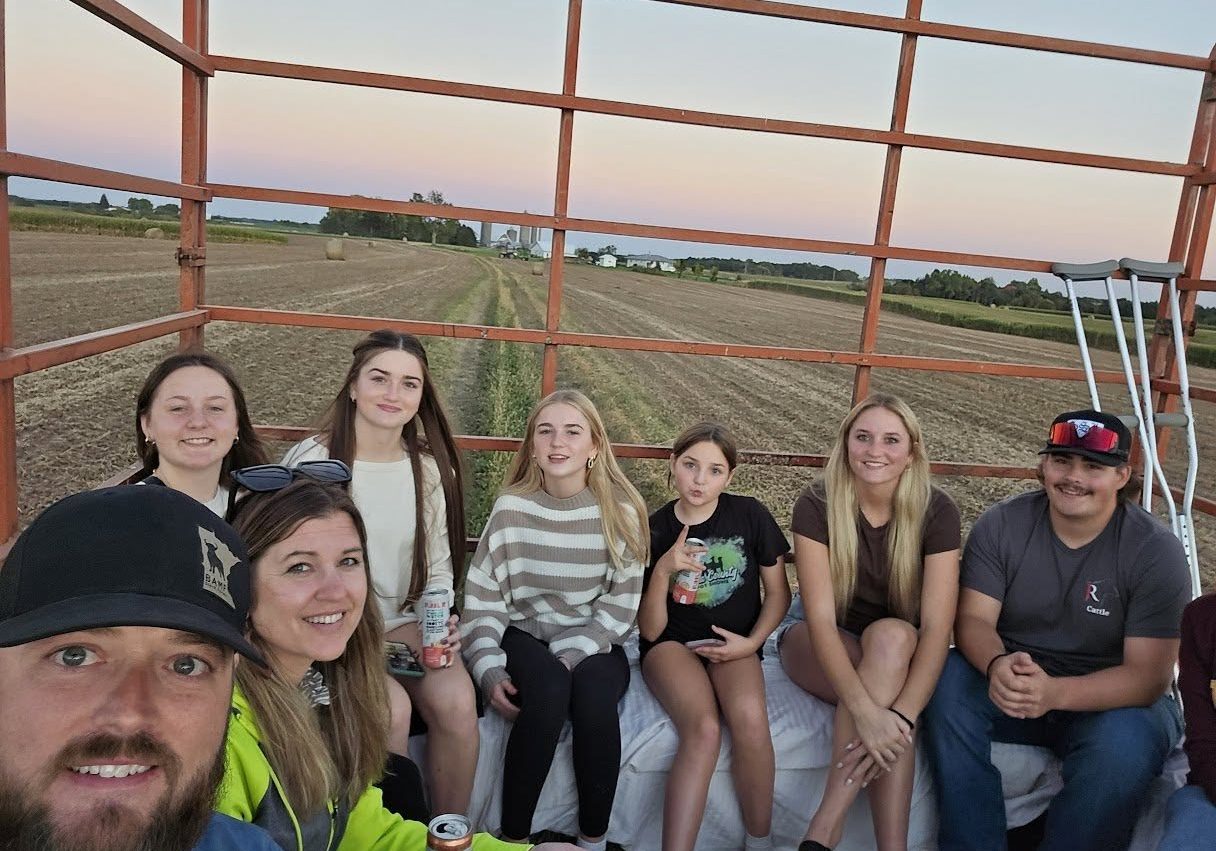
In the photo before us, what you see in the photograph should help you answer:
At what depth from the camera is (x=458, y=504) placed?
2715mm

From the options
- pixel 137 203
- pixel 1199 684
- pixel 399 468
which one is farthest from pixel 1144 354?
pixel 137 203

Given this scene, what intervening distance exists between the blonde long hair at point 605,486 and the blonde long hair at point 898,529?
61cm

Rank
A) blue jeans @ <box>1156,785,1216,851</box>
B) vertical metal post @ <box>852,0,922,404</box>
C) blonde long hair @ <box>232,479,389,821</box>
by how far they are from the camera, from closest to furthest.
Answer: blonde long hair @ <box>232,479,389,821</box>
blue jeans @ <box>1156,785,1216,851</box>
vertical metal post @ <box>852,0,922,404</box>

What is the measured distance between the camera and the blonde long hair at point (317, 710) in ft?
4.64

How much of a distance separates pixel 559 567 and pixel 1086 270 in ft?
7.66

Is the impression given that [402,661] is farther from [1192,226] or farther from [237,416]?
[1192,226]

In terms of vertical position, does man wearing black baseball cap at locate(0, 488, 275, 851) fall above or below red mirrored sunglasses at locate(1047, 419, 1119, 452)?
below

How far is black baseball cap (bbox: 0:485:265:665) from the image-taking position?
34.2 inches

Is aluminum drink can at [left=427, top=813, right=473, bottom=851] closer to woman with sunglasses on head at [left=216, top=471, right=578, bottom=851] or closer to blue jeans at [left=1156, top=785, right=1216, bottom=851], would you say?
woman with sunglasses on head at [left=216, top=471, right=578, bottom=851]

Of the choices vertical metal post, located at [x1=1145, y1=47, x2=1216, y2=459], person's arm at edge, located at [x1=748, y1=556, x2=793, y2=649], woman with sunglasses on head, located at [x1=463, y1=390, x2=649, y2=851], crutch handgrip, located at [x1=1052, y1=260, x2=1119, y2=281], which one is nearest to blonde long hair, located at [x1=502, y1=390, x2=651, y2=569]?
woman with sunglasses on head, located at [x1=463, y1=390, x2=649, y2=851]

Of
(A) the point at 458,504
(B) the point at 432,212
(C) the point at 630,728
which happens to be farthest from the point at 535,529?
(B) the point at 432,212

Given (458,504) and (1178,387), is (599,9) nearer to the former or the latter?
(458,504)

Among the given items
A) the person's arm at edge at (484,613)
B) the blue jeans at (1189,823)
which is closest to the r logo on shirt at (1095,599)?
the blue jeans at (1189,823)

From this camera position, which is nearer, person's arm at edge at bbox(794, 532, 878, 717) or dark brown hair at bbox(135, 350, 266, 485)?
dark brown hair at bbox(135, 350, 266, 485)
